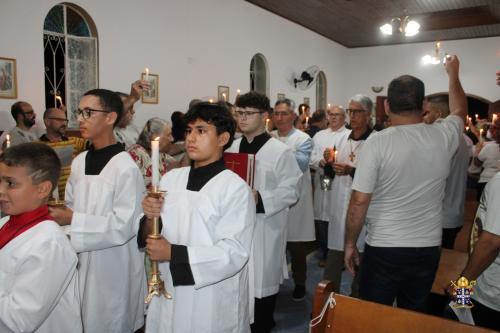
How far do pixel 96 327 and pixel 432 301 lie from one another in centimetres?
233

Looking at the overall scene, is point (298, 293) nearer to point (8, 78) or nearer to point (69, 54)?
point (8, 78)

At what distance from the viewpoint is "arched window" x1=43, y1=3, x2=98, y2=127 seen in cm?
599

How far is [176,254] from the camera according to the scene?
175 cm

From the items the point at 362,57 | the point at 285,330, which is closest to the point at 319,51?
the point at 362,57

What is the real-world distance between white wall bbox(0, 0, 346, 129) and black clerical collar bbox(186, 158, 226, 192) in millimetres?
4184

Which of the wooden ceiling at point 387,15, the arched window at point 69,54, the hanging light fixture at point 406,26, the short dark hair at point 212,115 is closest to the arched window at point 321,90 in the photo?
the wooden ceiling at point 387,15

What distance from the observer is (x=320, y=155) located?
503 cm

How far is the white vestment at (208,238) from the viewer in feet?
6.31

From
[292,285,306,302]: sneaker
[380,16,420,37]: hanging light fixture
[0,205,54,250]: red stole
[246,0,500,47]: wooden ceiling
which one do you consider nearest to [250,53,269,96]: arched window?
[246,0,500,47]: wooden ceiling

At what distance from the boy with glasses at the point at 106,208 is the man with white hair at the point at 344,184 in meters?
1.81

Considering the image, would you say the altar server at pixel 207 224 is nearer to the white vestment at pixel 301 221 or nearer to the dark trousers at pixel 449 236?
the white vestment at pixel 301 221

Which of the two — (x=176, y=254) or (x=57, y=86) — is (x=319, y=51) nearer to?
(x=57, y=86)

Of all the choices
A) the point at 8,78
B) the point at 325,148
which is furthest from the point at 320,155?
the point at 8,78

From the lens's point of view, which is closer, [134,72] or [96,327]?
[96,327]
